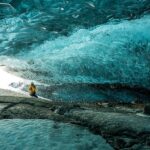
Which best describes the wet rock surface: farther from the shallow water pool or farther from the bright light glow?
the bright light glow

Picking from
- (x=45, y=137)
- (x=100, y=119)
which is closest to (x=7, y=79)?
(x=100, y=119)

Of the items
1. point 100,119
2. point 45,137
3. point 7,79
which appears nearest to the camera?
point 45,137

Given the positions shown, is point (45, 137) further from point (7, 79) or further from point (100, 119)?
point (7, 79)

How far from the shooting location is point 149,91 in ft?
46.3

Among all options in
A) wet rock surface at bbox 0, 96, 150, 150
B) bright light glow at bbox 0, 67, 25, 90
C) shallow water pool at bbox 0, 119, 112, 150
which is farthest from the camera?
bright light glow at bbox 0, 67, 25, 90

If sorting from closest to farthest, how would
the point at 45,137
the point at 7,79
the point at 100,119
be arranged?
the point at 45,137 < the point at 100,119 < the point at 7,79

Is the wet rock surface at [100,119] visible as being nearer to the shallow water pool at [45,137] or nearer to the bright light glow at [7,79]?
the shallow water pool at [45,137]

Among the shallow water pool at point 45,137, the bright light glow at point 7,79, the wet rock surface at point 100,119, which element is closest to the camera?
the shallow water pool at point 45,137

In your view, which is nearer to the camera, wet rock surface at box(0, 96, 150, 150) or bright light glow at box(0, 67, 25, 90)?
wet rock surface at box(0, 96, 150, 150)

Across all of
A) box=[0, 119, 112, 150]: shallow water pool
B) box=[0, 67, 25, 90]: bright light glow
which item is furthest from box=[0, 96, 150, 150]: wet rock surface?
box=[0, 67, 25, 90]: bright light glow

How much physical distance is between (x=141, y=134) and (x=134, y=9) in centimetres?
1581

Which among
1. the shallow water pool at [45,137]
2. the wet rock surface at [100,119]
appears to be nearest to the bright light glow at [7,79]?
the wet rock surface at [100,119]

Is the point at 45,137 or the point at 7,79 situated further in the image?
the point at 7,79

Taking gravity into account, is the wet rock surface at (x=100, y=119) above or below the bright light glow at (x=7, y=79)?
above
